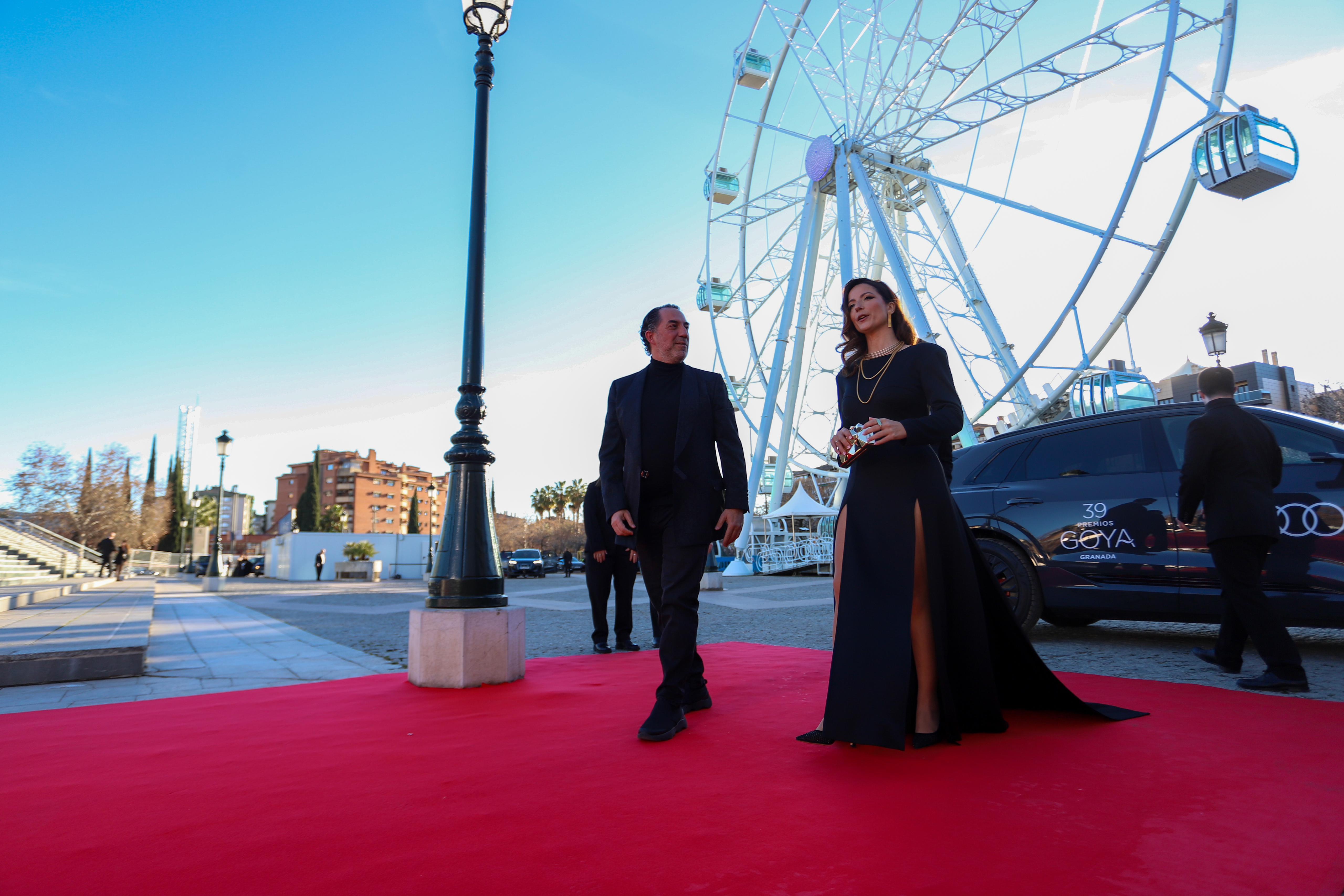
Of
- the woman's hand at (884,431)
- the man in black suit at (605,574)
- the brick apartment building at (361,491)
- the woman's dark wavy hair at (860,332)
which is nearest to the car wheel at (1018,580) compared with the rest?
the woman's dark wavy hair at (860,332)

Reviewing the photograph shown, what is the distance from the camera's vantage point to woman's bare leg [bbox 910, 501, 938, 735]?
2.48 meters

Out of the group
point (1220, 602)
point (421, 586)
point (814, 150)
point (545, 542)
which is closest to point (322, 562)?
point (421, 586)

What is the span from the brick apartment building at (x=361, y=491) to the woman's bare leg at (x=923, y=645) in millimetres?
108568

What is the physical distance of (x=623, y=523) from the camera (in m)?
3.05

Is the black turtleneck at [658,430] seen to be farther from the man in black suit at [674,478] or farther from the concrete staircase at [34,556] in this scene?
the concrete staircase at [34,556]

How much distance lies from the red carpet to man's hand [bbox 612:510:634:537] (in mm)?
779

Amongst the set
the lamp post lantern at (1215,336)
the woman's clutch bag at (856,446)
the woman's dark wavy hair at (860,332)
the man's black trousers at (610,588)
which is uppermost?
the lamp post lantern at (1215,336)

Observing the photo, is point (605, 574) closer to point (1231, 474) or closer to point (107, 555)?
point (1231, 474)

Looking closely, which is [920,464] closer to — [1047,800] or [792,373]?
[1047,800]

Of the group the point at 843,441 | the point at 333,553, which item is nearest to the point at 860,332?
the point at 843,441

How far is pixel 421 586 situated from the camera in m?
21.8

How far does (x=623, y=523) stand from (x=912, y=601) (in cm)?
122

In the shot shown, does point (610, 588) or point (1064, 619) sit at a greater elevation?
point (610, 588)

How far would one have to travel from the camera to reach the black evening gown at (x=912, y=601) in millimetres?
2363
